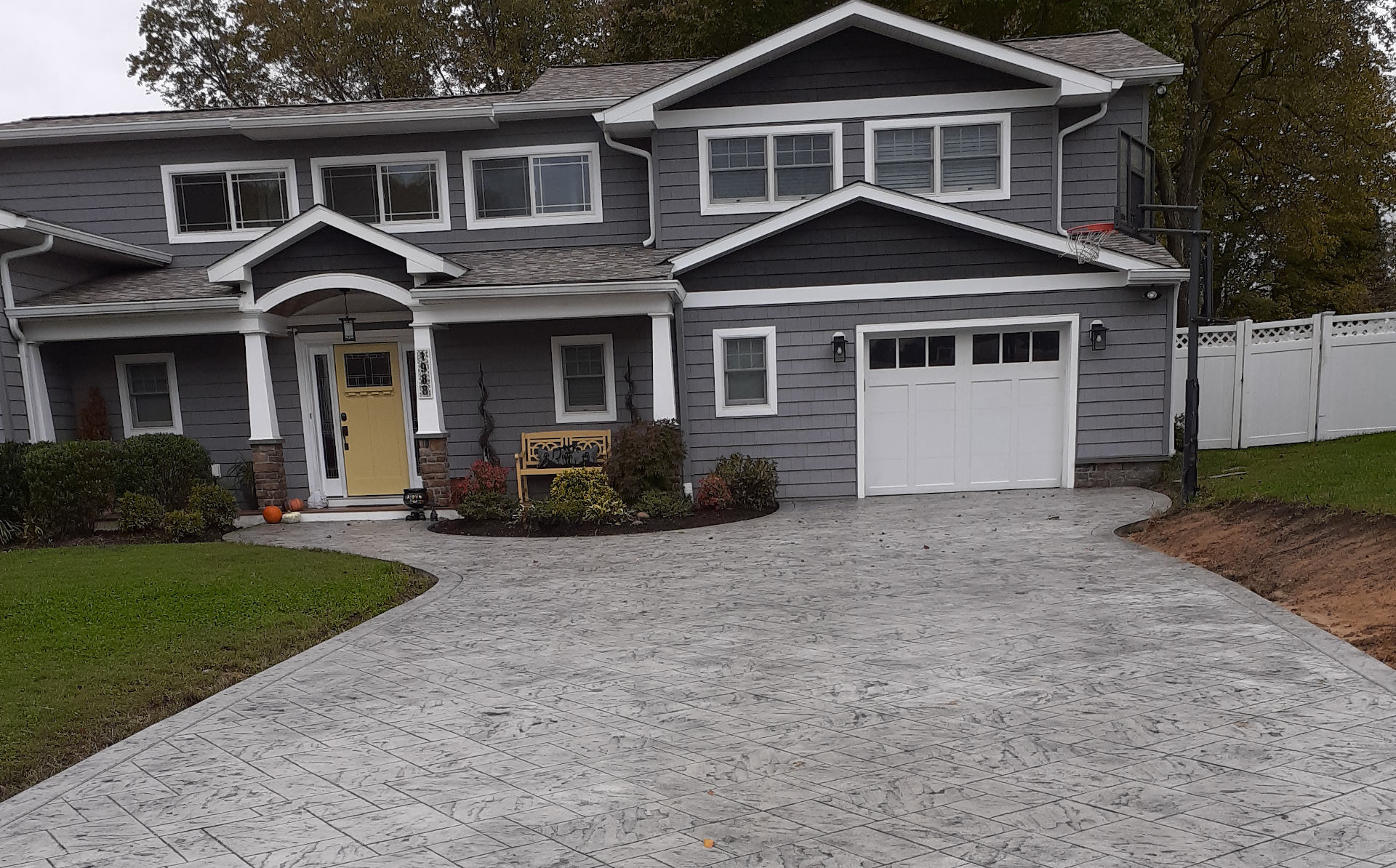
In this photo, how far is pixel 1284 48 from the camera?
19844mm

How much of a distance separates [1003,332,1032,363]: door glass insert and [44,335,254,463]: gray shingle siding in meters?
10.7

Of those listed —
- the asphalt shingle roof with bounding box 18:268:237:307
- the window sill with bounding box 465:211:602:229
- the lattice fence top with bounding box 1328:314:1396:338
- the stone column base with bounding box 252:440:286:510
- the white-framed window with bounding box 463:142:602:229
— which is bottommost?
the stone column base with bounding box 252:440:286:510

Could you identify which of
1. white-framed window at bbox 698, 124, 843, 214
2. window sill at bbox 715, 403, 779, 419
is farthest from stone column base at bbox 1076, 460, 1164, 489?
white-framed window at bbox 698, 124, 843, 214

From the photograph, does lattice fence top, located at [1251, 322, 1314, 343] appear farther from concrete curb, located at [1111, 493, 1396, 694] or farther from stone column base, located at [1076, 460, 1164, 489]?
concrete curb, located at [1111, 493, 1396, 694]

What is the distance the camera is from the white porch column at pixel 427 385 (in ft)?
37.7

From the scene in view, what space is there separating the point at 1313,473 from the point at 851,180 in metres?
6.96

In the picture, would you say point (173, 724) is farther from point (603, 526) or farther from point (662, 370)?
point (662, 370)

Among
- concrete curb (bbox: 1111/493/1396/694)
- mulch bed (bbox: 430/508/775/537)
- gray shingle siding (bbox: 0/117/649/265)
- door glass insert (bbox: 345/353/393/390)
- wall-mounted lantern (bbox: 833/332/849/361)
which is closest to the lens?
concrete curb (bbox: 1111/493/1396/694)

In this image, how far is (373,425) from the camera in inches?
510

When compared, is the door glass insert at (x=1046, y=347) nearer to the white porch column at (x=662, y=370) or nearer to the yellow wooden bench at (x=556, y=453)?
the white porch column at (x=662, y=370)

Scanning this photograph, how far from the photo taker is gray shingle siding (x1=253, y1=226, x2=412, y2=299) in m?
11.5

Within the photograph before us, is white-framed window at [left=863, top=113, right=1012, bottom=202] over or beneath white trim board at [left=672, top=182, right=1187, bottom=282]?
over

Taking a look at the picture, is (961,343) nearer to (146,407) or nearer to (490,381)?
(490,381)

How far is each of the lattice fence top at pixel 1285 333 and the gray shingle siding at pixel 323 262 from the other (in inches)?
521
